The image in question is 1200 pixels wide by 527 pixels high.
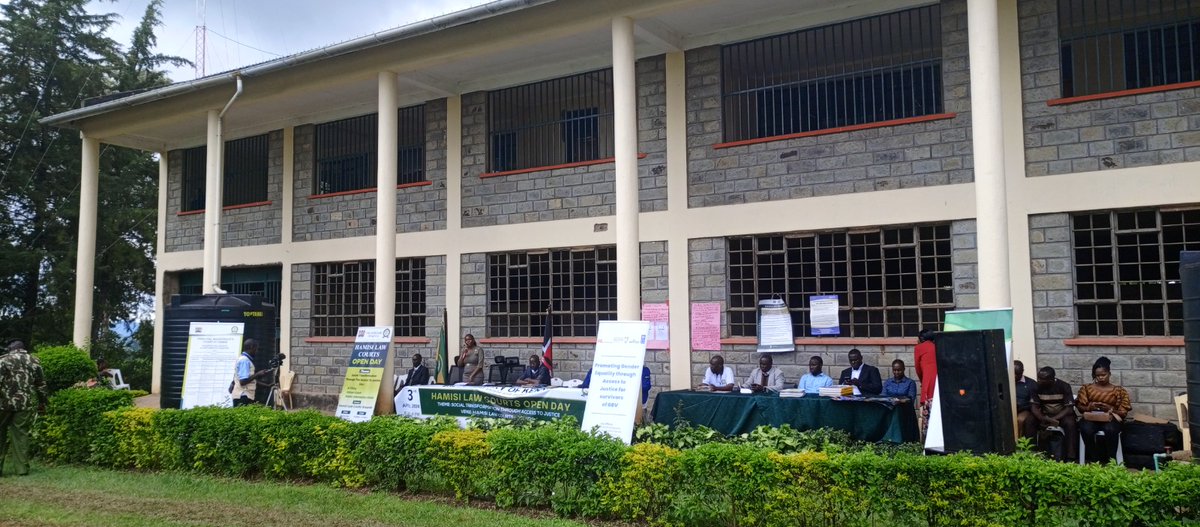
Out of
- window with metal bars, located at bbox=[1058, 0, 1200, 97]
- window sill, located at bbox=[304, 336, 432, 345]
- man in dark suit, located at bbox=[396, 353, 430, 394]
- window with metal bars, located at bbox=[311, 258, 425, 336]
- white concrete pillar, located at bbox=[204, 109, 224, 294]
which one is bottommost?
man in dark suit, located at bbox=[396, 353, 430, 394]

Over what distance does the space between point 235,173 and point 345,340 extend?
17.1ft

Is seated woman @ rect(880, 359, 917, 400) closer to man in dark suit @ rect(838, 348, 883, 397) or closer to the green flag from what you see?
man in dark suit @ rect(838, 348, 883, 397)

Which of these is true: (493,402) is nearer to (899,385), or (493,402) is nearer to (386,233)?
(386,233)

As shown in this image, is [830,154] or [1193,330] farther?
[830,154]

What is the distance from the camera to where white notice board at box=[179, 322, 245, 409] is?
12.0 m

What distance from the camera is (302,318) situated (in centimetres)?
1781

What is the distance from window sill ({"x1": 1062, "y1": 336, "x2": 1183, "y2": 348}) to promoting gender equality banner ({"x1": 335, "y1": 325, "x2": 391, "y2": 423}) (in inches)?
366

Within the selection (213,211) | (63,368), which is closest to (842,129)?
(213,211)

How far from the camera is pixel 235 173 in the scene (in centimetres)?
1947

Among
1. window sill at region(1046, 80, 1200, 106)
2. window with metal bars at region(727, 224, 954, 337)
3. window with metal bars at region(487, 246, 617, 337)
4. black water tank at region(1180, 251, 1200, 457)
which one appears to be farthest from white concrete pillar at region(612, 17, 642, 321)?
black water tank at region(1180, 251, 1200, 457)

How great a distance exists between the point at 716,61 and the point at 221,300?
8.18 meters

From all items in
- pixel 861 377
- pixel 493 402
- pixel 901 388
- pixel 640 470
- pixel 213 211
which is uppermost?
pixel 213 211

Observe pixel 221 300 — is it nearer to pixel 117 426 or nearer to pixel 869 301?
pixel 117 426

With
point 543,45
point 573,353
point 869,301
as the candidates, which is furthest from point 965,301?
point 543,45
